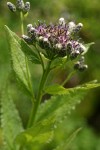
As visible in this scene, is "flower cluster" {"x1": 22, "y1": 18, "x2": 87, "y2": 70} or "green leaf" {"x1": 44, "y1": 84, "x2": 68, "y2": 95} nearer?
"flower cluster" {"x1": 22, "y1": 18, "x2": 87, "y2": 70}

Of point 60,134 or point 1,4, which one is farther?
point 1,4

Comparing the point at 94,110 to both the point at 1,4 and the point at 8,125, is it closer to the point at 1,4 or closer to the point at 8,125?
the point at 1,4

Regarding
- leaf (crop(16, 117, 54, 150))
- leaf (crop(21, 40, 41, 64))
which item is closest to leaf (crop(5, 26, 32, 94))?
leaf (crop(21, 40, 41, 64))

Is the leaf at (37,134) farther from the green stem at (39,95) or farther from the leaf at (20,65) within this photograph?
the leaf at (20,65)

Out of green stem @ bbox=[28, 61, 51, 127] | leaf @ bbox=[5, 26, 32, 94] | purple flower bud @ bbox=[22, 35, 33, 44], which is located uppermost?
purple flower bud @ bbox=[22, 35, 33, 44]

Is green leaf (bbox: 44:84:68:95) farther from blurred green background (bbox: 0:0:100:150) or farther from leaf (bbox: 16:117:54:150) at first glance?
blurred green background (bbox: 0:0:100:150)

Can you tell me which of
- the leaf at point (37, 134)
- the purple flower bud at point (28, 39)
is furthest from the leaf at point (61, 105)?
the purple flower bud at point (28, 39)

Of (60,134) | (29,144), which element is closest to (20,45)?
(29,144)
